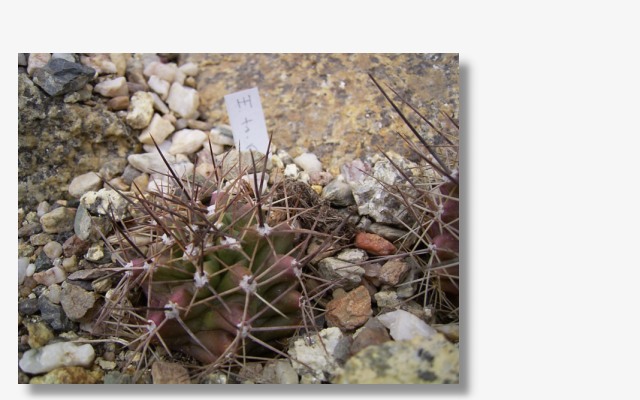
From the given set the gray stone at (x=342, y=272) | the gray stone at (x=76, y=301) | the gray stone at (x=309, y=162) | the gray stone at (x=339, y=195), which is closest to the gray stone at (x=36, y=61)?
the gray stone at (x=76, y=301)

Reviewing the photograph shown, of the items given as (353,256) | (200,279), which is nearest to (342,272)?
(353,256)

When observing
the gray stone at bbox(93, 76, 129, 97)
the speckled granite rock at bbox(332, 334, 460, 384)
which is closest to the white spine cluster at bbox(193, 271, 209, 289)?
the speckled granite rock at bbox(332, 334, 460, 384)

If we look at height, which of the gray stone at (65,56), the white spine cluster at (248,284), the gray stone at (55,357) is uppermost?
the gray stone at (65,56)

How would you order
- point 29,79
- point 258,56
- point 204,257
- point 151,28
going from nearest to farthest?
1. point 204,257
2. point 151,28
3. point 29,79
4. point 258,56

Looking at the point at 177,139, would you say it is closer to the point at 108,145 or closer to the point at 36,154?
the point at 108,145

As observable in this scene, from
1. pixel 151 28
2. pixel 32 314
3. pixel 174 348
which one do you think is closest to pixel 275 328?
pixel 174 348

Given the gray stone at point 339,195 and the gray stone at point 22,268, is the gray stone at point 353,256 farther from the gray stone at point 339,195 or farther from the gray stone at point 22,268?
the gray stone at point 22,268

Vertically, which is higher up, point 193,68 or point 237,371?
point 193,68
